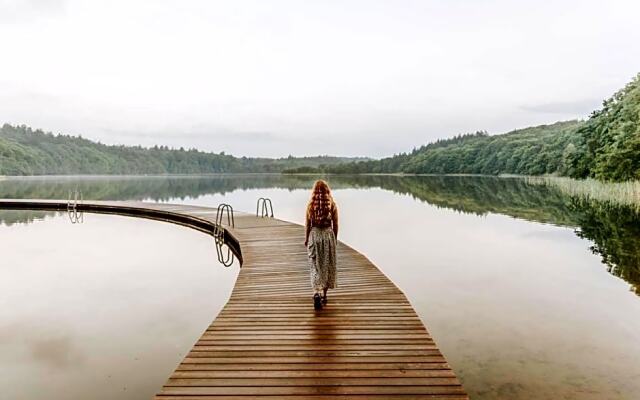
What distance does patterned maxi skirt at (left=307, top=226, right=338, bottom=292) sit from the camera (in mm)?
4918

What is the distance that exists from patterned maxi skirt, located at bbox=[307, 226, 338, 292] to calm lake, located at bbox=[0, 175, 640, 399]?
5.61 ft

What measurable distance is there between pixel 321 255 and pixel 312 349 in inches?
53.2

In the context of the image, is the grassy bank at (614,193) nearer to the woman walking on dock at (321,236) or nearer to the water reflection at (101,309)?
the woman walking on dock at (321,236)

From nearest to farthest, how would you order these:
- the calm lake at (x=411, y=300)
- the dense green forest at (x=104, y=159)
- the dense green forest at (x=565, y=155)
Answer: the calm lake at (x=411, y=300), the dense green forest at (x=565, y=155), the dense green forest at (x=104, y=159)

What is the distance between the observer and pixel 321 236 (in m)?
4.91

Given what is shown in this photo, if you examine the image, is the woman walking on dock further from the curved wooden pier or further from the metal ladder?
the metal ladder

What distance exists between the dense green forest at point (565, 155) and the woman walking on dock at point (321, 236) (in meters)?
24.3

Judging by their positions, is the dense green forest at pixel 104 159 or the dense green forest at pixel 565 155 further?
the dense green forest at pixel 104 159

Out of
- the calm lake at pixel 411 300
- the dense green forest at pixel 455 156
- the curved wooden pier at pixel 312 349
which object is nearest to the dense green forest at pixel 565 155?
the dense green forest at pixel 455 156

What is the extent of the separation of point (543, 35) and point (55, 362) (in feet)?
115

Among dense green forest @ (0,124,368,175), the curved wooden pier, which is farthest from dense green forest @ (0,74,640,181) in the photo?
the curved wooden pier

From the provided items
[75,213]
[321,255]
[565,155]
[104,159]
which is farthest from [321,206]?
[104,159]

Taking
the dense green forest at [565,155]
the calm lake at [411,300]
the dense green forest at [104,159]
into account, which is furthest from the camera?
the dense green forest at [104,159]

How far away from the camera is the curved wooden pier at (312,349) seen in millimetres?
3100
